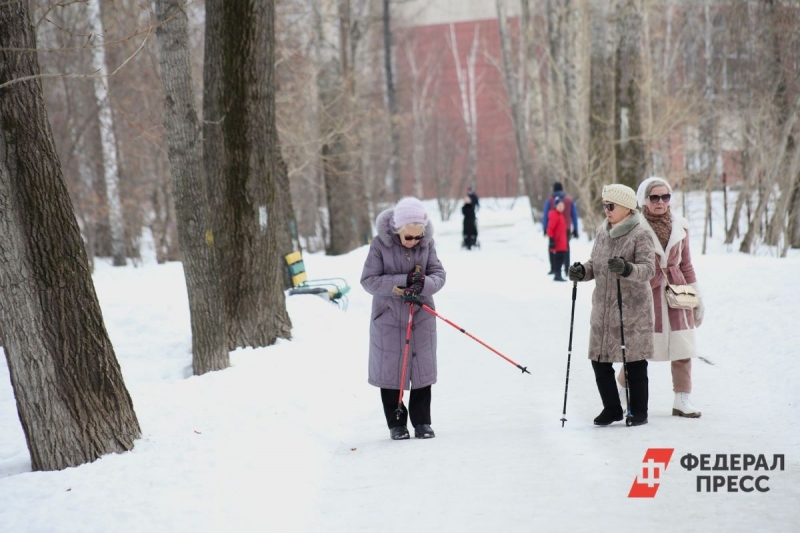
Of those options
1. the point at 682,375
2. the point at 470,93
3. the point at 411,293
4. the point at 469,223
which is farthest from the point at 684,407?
the point at 470,93

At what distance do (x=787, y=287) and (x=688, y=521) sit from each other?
21.4 ft

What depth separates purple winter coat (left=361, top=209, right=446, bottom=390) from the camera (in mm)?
6371

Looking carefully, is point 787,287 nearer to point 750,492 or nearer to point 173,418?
point 750,492

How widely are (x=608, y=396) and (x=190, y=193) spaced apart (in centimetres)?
436

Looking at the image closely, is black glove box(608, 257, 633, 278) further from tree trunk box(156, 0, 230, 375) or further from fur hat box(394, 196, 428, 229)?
tree trunk box(156, 0, 230, 375)

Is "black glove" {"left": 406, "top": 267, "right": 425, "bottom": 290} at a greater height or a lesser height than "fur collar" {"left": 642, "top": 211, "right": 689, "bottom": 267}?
lesser

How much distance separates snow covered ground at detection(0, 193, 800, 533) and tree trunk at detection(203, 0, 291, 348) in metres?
0.69

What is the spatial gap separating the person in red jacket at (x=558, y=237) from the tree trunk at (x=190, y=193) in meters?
8.89

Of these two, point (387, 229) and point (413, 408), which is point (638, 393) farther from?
point (387, 229)

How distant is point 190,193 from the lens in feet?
26.9

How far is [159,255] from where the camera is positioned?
26.0 meters

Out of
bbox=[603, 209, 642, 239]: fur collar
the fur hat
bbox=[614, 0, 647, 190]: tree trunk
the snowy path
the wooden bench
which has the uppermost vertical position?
bbox=[614, 0, 647, 190]: tree trunk

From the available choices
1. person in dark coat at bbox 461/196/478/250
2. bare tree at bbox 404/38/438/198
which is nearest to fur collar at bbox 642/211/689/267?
person in dark coat at bbox 461/196/478/250

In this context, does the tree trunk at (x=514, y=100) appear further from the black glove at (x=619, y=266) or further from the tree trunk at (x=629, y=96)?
the black glove at (x=619, y=266)
